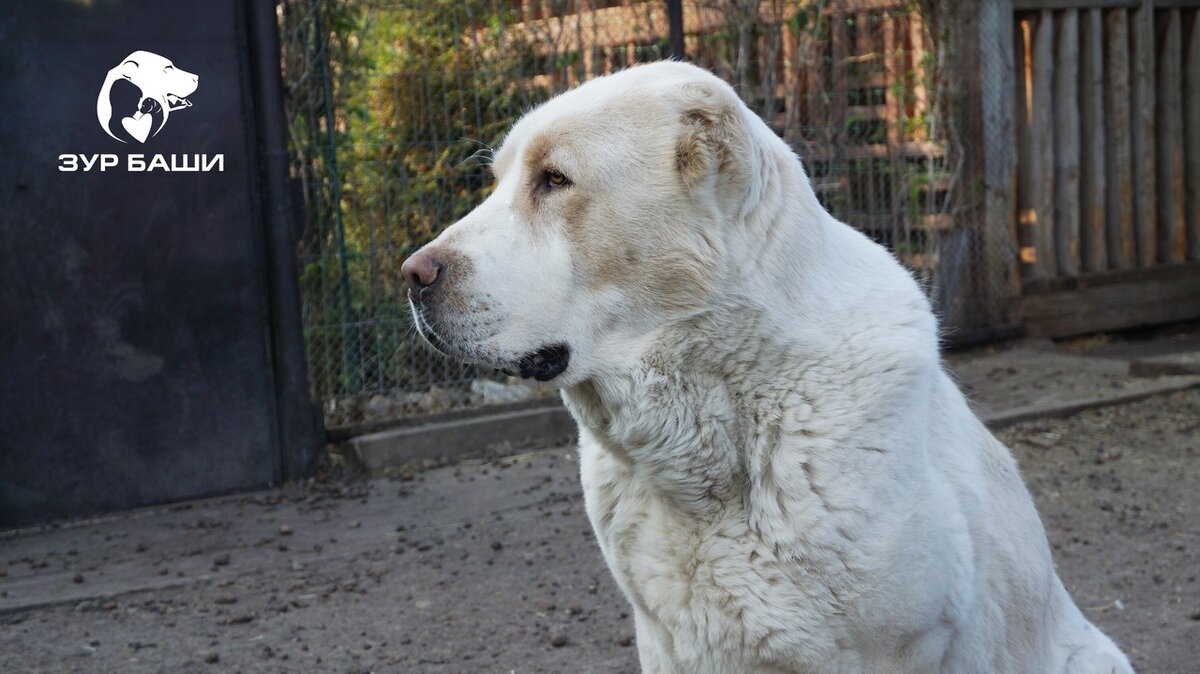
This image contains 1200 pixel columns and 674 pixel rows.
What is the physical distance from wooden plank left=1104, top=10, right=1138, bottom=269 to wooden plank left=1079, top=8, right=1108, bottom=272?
83 millimetres

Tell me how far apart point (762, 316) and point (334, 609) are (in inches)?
111

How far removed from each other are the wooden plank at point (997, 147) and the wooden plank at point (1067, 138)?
1.56ft

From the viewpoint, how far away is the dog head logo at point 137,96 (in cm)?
601

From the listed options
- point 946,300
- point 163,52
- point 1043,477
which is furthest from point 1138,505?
point 163,52

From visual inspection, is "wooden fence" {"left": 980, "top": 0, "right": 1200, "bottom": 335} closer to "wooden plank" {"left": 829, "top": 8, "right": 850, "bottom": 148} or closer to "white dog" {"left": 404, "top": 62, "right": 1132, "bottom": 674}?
"wooden plank" {"left": 829, "top": 8, "right": 850, "bottom": 148}

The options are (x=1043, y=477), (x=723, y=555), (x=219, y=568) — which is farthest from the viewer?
(x=1043, y=477)

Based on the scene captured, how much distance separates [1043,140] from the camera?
924 cm

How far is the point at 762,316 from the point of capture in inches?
104

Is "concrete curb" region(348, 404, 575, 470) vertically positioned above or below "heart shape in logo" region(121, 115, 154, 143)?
below

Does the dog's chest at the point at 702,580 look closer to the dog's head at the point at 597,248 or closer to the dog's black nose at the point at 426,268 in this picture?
the dog's head at the point at 597,248

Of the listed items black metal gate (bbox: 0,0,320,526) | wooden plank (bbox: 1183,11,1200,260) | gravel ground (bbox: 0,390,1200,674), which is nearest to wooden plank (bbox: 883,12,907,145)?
wooden plank (bbox: 1183,11,1200,260)

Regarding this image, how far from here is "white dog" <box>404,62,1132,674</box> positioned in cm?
256

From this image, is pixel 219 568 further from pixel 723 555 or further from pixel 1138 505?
pixel 1138 505

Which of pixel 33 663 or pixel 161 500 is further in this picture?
pixel 161 500
